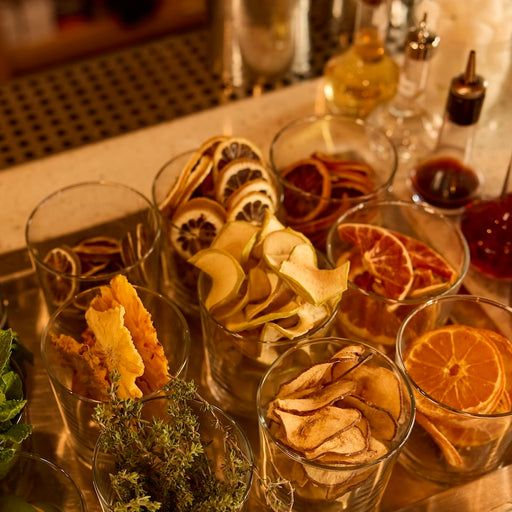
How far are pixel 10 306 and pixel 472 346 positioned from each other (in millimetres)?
554

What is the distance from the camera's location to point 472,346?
0.86 m

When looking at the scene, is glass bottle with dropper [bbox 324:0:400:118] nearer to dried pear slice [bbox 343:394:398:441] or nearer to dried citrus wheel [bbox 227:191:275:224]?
dried citrus wheel [bbox 227:191:275:224]

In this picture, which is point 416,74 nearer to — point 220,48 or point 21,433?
point 220,48

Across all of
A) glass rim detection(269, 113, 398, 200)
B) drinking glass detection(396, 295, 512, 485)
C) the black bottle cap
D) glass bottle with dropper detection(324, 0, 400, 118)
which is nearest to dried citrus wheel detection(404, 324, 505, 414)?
drinking glass detection(396, 295, 512, 485)

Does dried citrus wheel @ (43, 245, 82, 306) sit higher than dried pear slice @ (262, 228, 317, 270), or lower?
lower

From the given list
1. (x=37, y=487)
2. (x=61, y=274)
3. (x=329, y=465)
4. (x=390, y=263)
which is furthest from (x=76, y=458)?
(x=390, y=263)

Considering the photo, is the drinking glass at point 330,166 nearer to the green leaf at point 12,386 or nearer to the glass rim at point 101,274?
the glass rim at point 101,274

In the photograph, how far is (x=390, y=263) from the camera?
3.07ft

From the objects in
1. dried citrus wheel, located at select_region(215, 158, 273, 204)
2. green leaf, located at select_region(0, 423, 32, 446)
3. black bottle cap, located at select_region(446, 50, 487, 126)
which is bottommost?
green leaf, located at select_region(0, 423, 32, 446)

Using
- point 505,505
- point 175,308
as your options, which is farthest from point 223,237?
point 505,505

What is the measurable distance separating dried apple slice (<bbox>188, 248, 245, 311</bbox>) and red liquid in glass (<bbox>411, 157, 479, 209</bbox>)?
0.40m

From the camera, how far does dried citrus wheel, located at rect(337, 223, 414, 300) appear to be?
0.92 metres

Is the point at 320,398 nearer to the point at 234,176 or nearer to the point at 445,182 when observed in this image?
the point at 234,176

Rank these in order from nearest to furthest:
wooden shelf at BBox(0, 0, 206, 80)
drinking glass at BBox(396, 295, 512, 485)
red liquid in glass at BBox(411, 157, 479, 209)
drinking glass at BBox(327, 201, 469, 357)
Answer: drinking glass at BBox(396, 295, 512, 485)
drinking glass at BBox(327, 201, 469, 357)
red liquid in glass at BBox(411, 157, 479, 209)
wooden shelf at BBox(0, 0, 206, 80)
